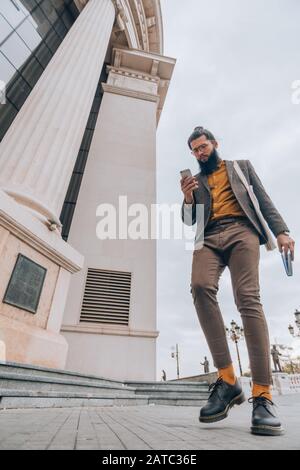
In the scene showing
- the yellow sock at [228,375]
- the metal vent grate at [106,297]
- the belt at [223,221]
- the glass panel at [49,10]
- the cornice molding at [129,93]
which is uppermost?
the glass panel at [49,10]

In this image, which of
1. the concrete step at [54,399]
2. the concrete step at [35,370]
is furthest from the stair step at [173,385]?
the concrete step at [35,370]

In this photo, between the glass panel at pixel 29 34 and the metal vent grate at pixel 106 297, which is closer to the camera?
the metal vent grate at pixel 106 297

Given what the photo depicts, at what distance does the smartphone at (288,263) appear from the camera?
67.0 inches

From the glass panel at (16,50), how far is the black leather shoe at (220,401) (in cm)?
1032

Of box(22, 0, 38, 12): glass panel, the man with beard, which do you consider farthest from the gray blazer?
box(22, 0, 38, 12): glass panel

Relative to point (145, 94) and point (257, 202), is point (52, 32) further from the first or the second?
point (257, 202)

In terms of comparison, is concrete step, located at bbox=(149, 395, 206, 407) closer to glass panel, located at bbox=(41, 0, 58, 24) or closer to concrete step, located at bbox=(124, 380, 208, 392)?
concrete step, located at bbox=(124, 380, 208, 392)

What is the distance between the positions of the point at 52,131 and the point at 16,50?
5.12 m

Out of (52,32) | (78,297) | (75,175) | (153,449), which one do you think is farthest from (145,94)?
(153,449)

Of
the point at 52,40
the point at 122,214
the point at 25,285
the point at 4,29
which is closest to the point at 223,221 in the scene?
the point at 25,285

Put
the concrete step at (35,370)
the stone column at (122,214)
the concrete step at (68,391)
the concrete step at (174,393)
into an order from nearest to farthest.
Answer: the concrete step at (68,391) → the concrete step at (35,370) → the concrete step at (174,393) → the stone column at (122,214)

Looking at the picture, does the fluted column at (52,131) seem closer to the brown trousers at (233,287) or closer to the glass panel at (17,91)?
the glass panel at (17,91)

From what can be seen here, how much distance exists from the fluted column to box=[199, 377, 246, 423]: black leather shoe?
398cm

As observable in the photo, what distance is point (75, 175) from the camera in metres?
9.19
